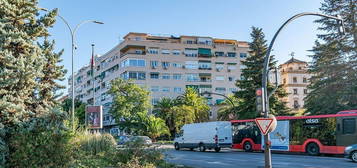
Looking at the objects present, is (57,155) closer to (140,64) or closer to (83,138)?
(83,138)

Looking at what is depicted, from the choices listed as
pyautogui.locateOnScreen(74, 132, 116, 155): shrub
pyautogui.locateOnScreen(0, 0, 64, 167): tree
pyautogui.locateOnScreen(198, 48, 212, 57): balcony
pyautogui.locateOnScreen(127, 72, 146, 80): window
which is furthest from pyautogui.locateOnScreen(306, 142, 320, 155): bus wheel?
pyautogui.locateOnScreen(198, 48, 212, 57): balcony

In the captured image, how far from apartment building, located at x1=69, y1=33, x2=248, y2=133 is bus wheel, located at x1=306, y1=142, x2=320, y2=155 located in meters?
42.6

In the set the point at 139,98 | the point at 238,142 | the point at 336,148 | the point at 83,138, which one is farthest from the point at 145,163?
the point at 139,98

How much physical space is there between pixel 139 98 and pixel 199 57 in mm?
19803

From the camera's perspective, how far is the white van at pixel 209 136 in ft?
100

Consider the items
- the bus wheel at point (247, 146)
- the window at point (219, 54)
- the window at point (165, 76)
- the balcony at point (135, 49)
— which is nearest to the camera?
the bus wheel at point (247, 146)

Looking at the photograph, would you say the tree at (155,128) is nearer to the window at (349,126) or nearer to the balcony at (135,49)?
the balcony at (135,49)

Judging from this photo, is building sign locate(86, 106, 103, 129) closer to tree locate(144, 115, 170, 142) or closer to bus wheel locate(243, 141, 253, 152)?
bus wheel locate(243, 141, 253, 152)

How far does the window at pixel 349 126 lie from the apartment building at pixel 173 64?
45262 millimetres

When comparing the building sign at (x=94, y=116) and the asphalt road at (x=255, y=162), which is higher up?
the building sign at (x=94, y=116)

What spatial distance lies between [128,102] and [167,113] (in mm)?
6648

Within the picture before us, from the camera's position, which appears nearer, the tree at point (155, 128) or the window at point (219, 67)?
the tree at point (155, 128)

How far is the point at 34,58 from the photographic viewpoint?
40.0 ft

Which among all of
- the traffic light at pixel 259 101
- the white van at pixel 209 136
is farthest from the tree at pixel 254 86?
the traffic light at pixel 259 101
